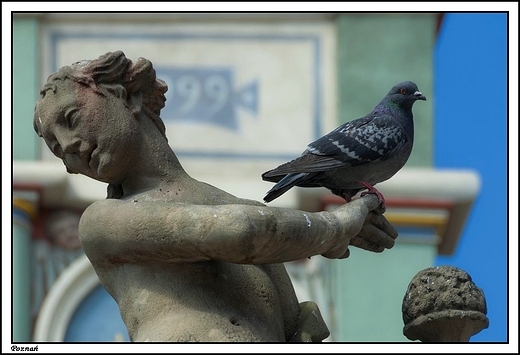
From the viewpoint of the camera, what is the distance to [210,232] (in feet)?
25.1

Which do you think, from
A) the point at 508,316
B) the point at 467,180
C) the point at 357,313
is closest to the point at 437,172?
the point at 467,180

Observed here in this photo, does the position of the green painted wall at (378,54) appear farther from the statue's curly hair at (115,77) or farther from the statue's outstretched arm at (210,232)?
the statue's outstretched arm at (210,232)

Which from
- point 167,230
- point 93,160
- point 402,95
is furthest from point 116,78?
point 402,95

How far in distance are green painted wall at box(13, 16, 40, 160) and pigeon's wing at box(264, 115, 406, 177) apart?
34.1 feet

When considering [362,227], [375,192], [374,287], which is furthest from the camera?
[374,287]

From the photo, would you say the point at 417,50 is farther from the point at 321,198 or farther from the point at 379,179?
the point at 379,179

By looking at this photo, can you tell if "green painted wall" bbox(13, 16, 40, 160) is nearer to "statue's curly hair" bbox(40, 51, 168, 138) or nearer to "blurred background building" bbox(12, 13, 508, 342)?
"blurred background building" bbox(12, 13, 508, 342)

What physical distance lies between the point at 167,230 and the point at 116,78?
0.66m

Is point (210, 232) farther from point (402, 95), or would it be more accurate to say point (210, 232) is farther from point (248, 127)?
point (248, 127)

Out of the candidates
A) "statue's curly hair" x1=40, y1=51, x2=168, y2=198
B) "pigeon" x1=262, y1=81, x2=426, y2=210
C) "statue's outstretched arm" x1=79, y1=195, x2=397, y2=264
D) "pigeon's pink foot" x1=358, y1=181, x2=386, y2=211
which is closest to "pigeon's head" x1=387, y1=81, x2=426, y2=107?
"pigeon" x1=262, y1=81, x2=426, y2=210

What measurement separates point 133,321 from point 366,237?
0.92 m

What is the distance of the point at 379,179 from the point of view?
8.61 m

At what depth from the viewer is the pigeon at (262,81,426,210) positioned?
27.9 feet

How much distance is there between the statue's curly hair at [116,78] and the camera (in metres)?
8.07
